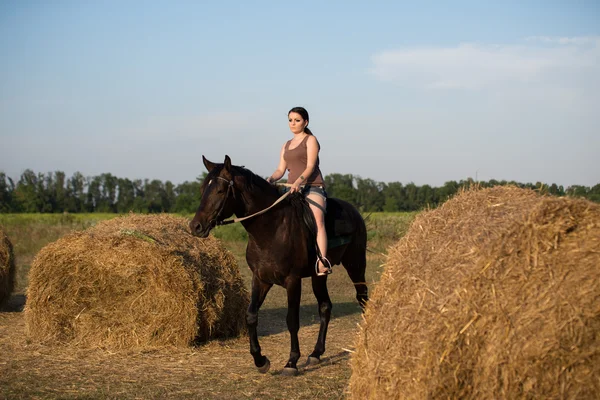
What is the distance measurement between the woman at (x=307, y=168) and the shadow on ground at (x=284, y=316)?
2759 mm

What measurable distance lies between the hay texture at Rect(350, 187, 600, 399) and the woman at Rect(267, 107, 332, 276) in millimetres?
2991

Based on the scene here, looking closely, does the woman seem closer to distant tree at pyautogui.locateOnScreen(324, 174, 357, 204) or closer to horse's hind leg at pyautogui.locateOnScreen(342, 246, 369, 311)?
horse's hind leg at pyautogui.locateOnScreen(342, 246, 369, 311)

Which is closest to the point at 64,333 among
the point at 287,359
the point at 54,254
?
the point at 54,254

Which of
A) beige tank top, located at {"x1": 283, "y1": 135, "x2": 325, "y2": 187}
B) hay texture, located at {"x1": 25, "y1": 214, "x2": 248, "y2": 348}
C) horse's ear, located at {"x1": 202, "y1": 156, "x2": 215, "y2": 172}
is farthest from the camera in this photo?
hay texture, located at {"x1": 25, "y1": 214, "x2": 248, "y2": 348}

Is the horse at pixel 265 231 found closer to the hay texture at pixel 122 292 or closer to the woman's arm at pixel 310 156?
the woman's arm at pixel 310 156

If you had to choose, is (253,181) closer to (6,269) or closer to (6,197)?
(6,269)

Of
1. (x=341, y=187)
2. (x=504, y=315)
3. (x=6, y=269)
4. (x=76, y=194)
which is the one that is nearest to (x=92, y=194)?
Answer: (x=76, y=194)

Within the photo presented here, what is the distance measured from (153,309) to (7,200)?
126ft

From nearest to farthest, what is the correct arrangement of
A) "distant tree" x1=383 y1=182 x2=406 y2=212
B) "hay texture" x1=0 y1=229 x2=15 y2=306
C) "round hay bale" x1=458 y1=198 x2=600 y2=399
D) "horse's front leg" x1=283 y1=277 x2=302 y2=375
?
"round hay bale" x1=458 y1=198 x2=600 y2=399, "horse's front leg" x1=283 y1=277 x2=302 y2=375, "hay texture" x1=0 y1=229 x2=15 y2=306, "distant tree" x1=383 y1=182 x2=406 y2=212

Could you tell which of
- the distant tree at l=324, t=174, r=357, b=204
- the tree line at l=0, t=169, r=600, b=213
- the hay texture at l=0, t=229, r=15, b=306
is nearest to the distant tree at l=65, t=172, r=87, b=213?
the tree line at l=0, t=169, r=600, b=213

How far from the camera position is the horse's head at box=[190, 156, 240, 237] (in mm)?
6672

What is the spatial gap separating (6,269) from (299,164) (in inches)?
257

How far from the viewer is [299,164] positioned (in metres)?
7.81

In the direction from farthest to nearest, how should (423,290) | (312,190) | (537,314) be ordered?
(312,190), (423,290), (537,314)
